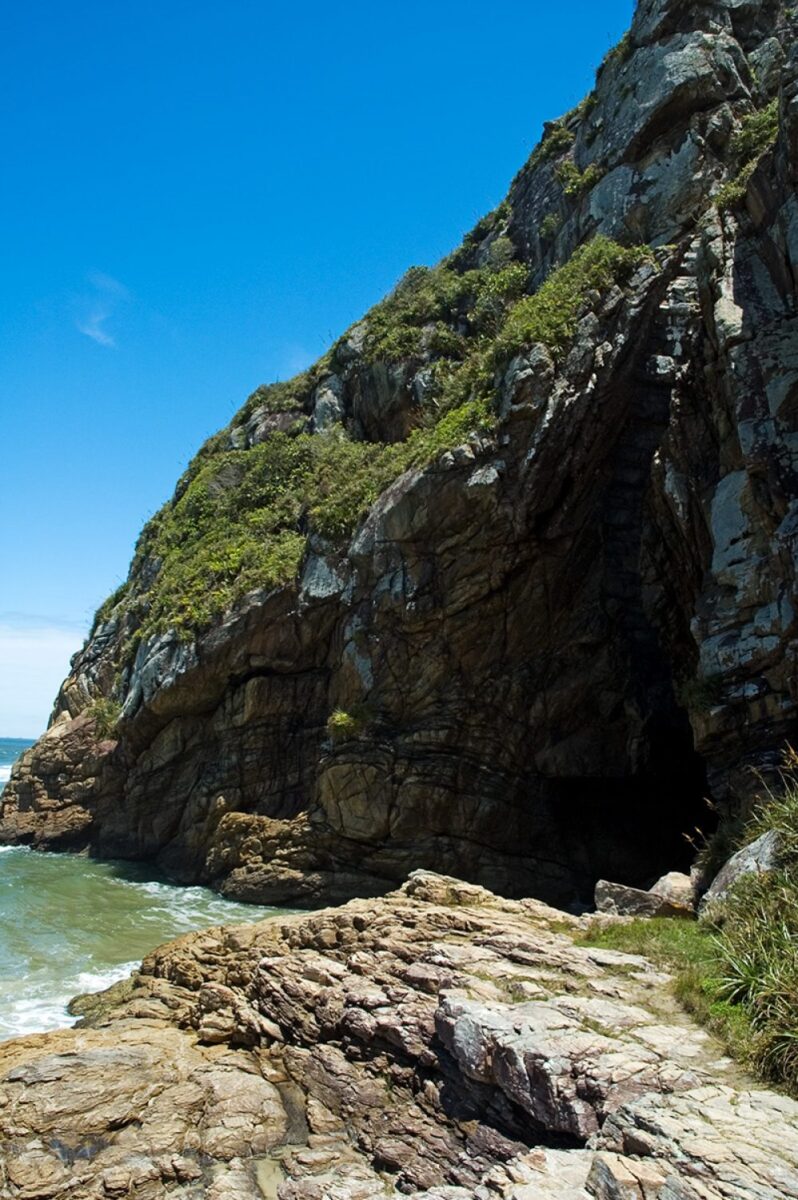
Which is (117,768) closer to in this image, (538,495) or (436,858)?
(436,858)

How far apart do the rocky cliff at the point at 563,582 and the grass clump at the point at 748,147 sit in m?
0.09

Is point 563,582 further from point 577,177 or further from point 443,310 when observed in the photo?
point 443,310

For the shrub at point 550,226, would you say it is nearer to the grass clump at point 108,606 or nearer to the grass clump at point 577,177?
the grass clump at point 577,177

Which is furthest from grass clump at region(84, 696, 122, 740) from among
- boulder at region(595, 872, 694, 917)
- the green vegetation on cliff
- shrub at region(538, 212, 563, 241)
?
shrub at region(538, 212, 563, 241)

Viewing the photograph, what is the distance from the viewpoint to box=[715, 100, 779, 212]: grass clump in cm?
1711

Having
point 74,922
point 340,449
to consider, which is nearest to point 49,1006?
point 74,922

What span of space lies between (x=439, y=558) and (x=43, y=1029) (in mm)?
12618

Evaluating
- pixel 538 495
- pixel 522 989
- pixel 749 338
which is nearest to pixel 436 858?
pixel 538 495

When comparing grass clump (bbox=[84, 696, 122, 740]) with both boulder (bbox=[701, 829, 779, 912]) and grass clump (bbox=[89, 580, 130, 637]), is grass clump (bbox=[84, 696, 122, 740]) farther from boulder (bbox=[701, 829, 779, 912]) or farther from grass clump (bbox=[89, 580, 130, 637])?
boulder (bbox=[701, 829, 779, 912])

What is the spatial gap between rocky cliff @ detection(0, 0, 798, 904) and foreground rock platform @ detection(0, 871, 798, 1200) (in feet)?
25.4

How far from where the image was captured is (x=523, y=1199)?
5133 mm

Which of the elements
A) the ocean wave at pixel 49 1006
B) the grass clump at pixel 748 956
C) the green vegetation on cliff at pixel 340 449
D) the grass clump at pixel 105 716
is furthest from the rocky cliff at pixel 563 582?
the ocean wave at pixel 49 1006

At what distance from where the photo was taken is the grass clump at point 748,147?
17.1 metres

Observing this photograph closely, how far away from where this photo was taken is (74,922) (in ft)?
58.4
